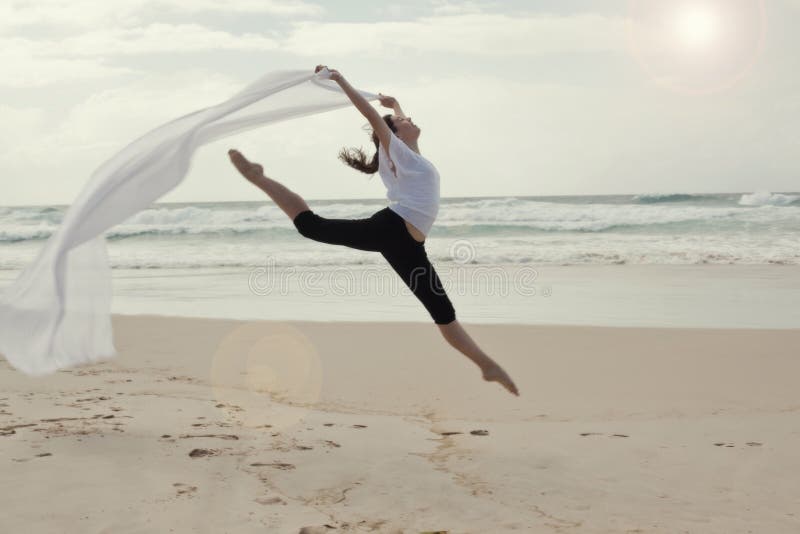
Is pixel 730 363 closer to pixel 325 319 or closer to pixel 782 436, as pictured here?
pixel 782 436

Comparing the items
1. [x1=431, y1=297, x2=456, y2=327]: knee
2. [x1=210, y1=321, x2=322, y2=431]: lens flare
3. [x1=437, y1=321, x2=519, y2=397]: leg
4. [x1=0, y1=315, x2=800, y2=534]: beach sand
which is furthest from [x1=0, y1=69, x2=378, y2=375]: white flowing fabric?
[x1=210, y1=321, x2=322, y2=431]: lens flare

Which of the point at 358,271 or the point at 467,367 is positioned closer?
the point at 467,367

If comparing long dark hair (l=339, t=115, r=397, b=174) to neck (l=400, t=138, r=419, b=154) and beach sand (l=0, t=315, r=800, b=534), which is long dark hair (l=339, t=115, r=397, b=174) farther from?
beach sand (l=0, t=315, r=800, b=534)

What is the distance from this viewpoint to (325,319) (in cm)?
1154

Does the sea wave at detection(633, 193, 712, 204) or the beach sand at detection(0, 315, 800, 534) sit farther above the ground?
the sea wave at detection(633, 193, 712, 204)

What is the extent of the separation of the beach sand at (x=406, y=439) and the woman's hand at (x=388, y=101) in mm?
2440

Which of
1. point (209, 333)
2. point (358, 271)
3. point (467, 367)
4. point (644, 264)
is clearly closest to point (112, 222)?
point (467, 367)

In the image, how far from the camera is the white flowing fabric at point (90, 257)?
4062 millimetres

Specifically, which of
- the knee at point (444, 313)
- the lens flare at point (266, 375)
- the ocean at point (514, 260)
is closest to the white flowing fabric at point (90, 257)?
the knee at point (444, 313)

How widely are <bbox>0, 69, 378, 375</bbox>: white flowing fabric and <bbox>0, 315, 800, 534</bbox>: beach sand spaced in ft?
2.94

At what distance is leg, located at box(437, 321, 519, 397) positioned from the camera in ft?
16.4

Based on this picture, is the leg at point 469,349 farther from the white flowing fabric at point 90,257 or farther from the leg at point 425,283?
the white flowing fabric at point 90,257

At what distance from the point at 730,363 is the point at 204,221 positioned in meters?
30.7

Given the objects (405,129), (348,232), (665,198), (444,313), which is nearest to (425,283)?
(444,313)
